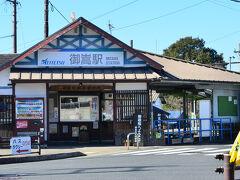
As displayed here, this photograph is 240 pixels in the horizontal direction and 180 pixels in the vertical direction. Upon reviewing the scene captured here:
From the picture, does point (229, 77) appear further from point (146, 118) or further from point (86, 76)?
point (86, 76)

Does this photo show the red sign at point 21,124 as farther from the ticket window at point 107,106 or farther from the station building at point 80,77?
the ticket window at point 107,106

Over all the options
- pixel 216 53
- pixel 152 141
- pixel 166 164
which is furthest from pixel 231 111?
pixel 216 53

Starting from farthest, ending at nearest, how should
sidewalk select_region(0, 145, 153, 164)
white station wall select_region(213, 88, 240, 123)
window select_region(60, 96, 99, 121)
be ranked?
1. white station wall select_region(213, 88, 240, 123)
2. window select_region(60, 96, 99, 121)
3. sidewalk select_region(0, 145, 153, 164)

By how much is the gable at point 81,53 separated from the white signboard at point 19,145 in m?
5.23

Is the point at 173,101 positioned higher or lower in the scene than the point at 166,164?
higher

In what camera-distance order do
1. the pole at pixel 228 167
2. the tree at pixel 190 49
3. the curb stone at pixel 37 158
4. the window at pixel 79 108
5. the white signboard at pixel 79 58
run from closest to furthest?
the pole at pixel 228 167
the curb stone at pixel 37 158
the white signboard at pixel 79 58
the window at pixel 79 108
the tree at pixel 190 49

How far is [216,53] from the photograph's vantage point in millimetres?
73250

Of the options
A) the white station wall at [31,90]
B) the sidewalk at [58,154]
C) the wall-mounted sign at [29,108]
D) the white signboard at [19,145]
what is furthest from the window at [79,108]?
the white signboard at [19,145]

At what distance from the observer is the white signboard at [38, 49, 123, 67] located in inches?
798

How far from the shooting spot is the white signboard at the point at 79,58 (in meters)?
20.3

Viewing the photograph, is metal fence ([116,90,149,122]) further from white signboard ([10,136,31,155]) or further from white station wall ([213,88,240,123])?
white signboard ([10,136,31,155])

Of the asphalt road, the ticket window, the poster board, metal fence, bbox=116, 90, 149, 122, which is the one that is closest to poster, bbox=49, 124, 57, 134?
the ticket window

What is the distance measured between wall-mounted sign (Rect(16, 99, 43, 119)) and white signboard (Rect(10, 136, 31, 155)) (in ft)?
11.3

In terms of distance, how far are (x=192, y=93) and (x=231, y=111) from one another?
2.63 meters
